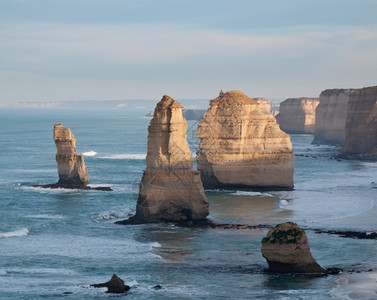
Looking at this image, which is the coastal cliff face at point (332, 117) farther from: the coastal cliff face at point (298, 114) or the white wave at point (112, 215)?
the white wave at point (112, 215)

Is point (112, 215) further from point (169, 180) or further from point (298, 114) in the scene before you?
point (298, 114)

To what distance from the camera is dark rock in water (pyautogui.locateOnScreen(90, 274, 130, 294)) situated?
3719cm

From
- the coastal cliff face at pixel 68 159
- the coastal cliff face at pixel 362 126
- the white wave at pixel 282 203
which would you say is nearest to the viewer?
the white wave at pixel 282 203

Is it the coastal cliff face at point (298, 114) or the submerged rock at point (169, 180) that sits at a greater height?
the coastal cliff face at point (298, 114)

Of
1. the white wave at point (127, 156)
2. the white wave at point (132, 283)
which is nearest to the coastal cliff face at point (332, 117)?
the white wave at point (127, 156)

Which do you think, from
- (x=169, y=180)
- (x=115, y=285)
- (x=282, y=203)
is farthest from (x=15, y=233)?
(x=282, y=203)

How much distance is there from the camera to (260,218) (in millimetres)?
58312

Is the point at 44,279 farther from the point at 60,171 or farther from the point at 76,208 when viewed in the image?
the point at 60,171

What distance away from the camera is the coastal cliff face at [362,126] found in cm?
11606

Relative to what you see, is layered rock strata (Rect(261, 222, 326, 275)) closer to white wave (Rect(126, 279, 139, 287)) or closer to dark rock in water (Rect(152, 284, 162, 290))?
dark rock in water (Rect(152, 284, 162, 290))

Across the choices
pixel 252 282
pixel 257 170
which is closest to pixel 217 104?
pixel 257 170

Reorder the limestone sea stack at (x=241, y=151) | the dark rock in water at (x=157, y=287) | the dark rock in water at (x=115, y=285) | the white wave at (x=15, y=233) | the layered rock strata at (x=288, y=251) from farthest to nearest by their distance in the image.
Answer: the limestone sea stack at (x=241, y=151) < the white wave at (x=15, y=233) < the layered rock strata at (x=288, y=251) < the dark rock in water at (x=157, y=287) < the dark rock in water at (x=115, y=285)

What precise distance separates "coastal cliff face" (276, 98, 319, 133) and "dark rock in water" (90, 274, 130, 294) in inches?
6118

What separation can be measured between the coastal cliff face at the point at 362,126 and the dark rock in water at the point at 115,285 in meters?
81.4
